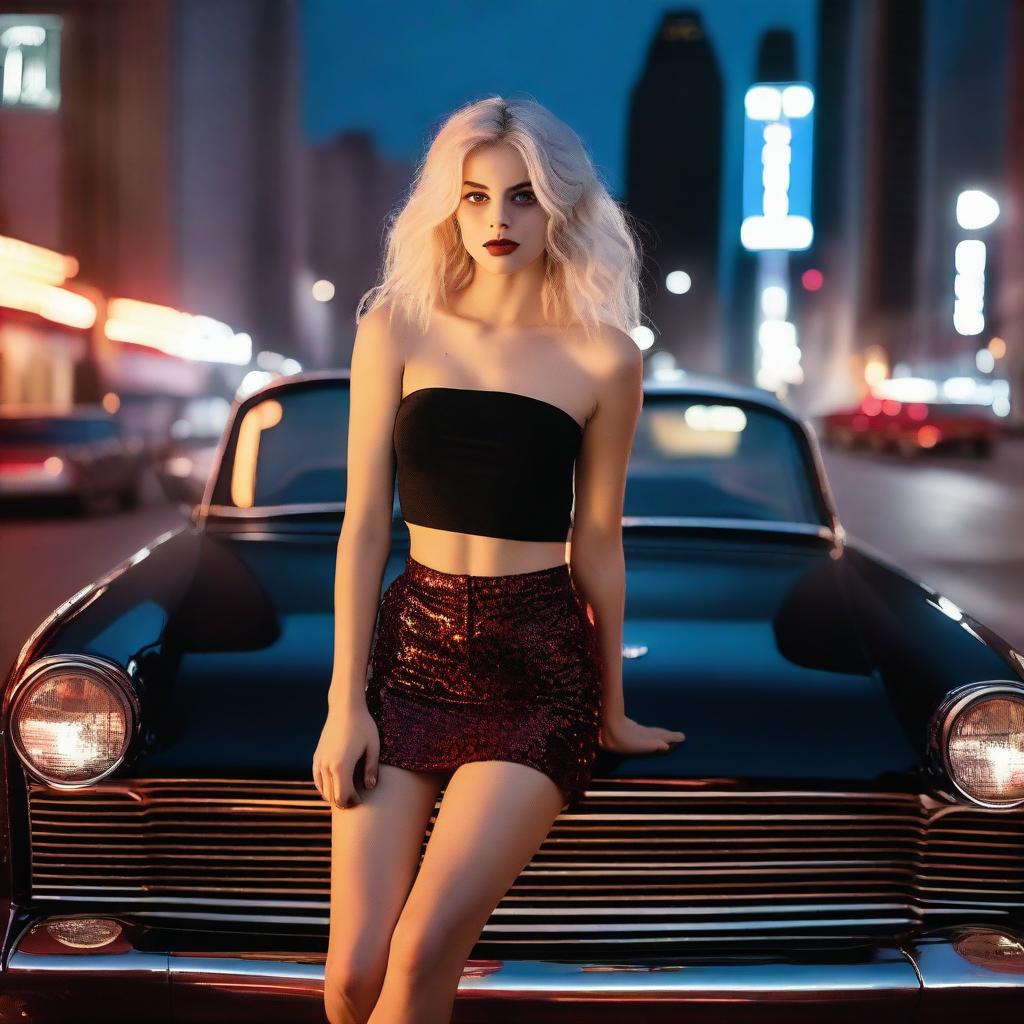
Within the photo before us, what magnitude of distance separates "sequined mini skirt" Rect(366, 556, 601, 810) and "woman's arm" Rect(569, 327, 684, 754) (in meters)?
0.13

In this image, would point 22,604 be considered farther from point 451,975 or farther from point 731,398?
point 451,975

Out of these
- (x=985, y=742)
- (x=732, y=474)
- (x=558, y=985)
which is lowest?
(x=558, y=985)

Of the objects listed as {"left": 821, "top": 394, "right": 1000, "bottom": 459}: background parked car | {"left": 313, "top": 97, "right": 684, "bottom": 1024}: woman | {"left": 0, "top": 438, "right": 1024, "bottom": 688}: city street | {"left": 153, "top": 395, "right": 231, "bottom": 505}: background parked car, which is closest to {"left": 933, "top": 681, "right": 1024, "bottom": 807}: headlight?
{"left": 313, "top": 97, "right": 684, "bottom": 1024}: woman

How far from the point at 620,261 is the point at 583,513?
1.37ft

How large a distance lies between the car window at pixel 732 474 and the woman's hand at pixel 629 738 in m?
1.48

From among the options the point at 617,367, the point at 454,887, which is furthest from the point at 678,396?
the point at 454,887

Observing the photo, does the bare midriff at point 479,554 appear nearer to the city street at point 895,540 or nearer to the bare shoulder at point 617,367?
the bare shoulder at point 617,367

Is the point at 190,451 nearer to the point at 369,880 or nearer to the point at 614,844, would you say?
the point at 614,844

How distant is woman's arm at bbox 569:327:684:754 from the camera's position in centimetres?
227

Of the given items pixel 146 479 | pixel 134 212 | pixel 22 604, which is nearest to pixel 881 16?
pixel 134 212

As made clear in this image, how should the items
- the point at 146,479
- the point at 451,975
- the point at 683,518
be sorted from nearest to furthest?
the point at 451,975 → the point at 683,518 → the point at 146,479

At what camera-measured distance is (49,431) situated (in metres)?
16.7

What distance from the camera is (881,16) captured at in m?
101

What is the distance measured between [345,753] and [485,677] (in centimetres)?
24
